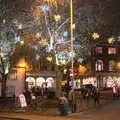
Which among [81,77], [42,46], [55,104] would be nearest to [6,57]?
[42,46]

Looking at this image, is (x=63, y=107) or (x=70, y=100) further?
(x=70, y=100)

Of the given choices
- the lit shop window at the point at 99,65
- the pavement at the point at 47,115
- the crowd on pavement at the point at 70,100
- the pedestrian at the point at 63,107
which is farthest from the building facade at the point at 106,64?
the pedestrian at the point at 63,107

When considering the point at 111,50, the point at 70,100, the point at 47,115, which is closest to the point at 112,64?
the point at 111,50

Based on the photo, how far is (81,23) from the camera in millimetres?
40938

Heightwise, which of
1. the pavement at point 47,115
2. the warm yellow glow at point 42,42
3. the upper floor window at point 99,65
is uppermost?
the upper floor window at point 99,65

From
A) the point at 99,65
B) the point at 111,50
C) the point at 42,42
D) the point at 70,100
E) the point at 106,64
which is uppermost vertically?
the point at 111,50

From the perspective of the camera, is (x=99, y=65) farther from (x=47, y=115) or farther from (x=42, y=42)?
(x=47, y=115)

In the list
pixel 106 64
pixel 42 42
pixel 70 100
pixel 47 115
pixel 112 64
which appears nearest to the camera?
pixel 47 115

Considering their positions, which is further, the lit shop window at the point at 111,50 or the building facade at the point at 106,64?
the lit shop window at the point at 111,50

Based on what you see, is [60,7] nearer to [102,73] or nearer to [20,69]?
[20,69]

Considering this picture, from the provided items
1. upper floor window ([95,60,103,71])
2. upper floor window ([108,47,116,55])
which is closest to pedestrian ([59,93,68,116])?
upper floor window ([95,60,103,71])

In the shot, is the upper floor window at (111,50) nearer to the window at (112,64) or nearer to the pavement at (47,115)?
the window at (112,64)

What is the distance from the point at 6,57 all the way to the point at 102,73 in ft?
188

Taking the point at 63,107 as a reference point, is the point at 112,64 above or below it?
above
